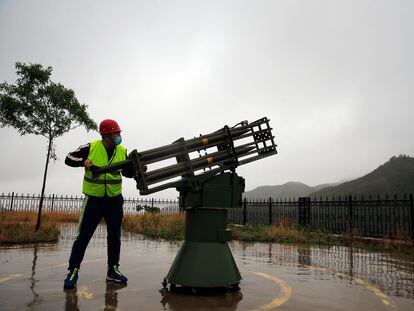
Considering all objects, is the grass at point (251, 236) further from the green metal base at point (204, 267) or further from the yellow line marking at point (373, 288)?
the green metal base at point (204, 267)

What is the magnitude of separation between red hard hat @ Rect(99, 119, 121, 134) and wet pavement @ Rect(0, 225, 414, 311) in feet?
6.83

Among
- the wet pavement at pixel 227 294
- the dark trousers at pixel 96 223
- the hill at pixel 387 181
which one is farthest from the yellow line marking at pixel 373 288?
the hill at pixel 387 181

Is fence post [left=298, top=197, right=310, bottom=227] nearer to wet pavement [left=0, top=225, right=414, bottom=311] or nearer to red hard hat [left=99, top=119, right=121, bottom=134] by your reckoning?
wet pavement [left=0, top=225, right=414, bottom=311]

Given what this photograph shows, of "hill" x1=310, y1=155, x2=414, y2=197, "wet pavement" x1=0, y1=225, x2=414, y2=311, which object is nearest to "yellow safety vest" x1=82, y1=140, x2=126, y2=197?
"wet pavement" x1=0, y1=225, x2=414, y2=311

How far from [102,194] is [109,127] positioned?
0.94 metres

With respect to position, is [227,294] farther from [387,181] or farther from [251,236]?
[387,181]

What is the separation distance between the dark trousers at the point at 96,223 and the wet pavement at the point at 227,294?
39 cm

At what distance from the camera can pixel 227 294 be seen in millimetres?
4262

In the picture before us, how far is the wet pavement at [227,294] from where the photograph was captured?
377 cm

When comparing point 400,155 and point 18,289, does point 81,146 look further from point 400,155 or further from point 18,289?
point 400,155

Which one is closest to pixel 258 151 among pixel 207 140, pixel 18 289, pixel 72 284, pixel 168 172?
pixel 207 140

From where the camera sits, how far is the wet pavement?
12.4 feet

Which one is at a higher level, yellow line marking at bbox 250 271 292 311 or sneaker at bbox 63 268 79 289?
sneaker at bbox 63 268 79 289

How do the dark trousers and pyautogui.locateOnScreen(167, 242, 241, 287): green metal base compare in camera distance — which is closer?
pyautogui.locateOnScreen(167, 242, 241, 287): green metal base
